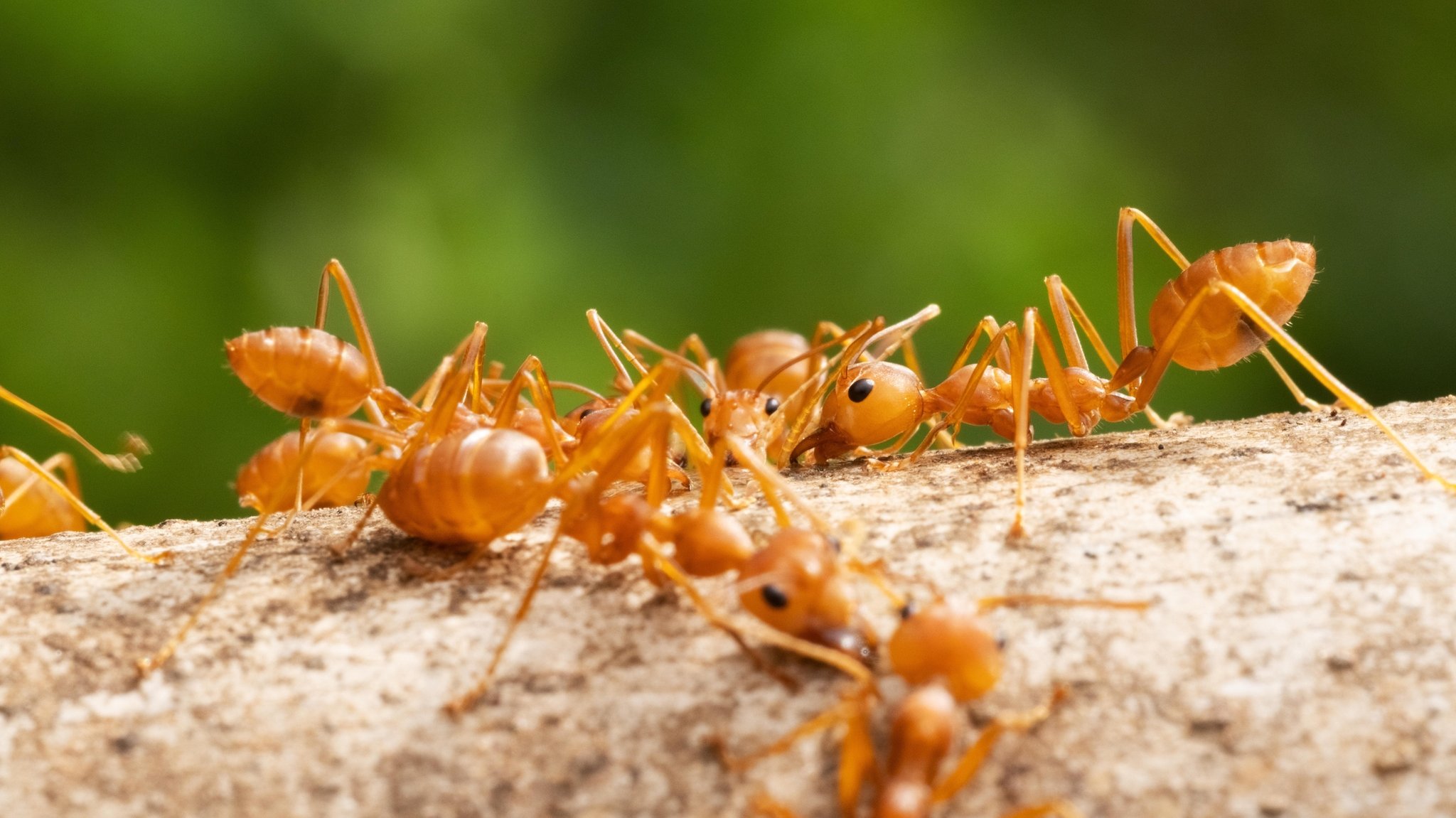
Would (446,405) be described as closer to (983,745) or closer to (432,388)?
(432,388)

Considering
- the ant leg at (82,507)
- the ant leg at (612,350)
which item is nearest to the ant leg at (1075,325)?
the ant leg at (612,350)

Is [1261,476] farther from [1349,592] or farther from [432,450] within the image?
→ [432,450]

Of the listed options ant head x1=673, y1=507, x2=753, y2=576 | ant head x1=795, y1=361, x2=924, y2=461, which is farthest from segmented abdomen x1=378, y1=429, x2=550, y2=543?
ant head x1=795, y1=361, x2=924, y2=461

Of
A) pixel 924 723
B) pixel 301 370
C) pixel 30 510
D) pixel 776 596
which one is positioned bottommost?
pixel 30 510

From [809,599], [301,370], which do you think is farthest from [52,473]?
[809,599]

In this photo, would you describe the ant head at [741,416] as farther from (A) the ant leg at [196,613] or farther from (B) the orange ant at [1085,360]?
(A) the ant leg at [196,613]

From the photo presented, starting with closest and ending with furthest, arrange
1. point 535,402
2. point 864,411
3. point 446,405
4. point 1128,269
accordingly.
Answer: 1. point 446,405
2. point 535,402
3. point 864,411
4. point 1128,269

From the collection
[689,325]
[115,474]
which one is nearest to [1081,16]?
[689,325]

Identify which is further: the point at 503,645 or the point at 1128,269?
the point at 1128,269
